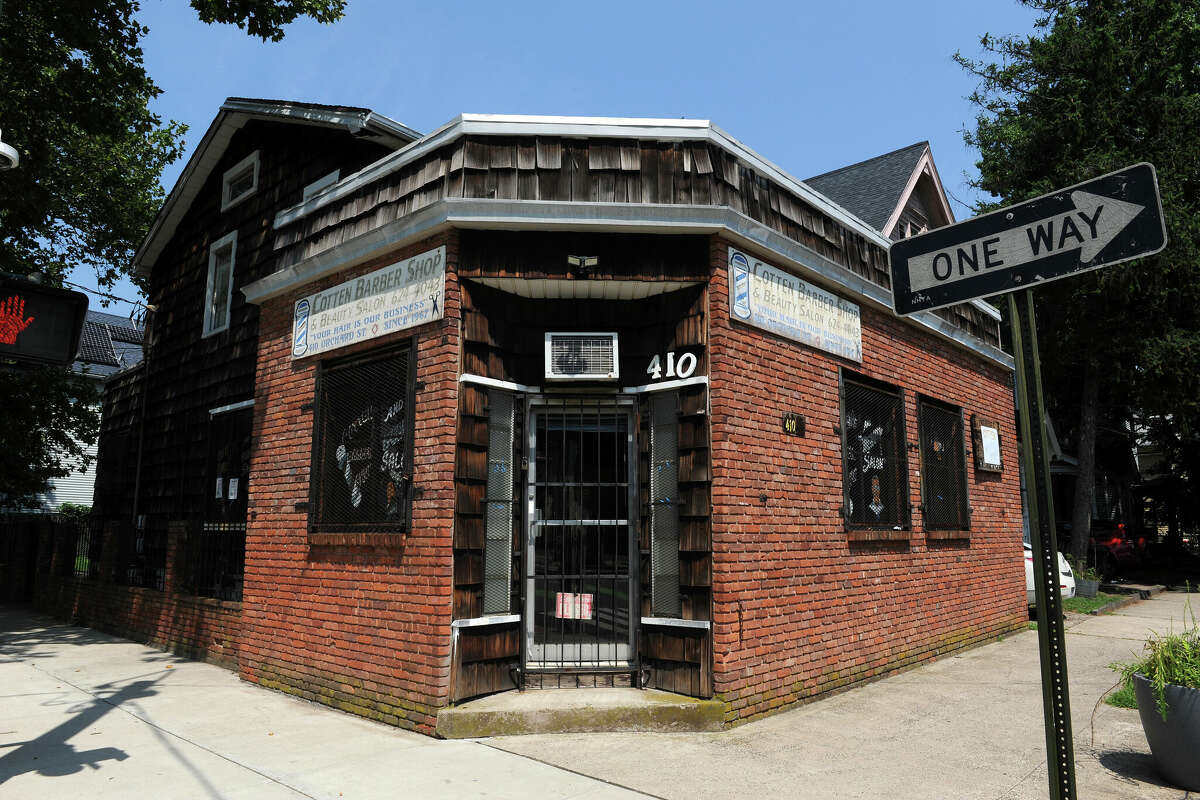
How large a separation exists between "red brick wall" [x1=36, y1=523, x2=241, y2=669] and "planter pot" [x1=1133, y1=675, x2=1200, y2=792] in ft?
29.4

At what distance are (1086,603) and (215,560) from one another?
49.0ft

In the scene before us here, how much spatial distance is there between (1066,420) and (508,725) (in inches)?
1006

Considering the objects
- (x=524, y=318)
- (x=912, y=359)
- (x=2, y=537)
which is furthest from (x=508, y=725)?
(x=2, y=537)

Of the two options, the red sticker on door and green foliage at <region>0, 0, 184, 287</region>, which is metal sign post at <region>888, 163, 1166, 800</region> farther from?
green foliage at <region>0, 0, 184, 287</region>

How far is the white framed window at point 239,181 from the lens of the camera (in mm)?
11898

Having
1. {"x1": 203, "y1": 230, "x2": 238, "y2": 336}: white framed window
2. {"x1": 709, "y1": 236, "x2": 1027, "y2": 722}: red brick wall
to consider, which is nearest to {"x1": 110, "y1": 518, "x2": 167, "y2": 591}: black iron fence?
{"x1": 203, "y1": 230, "x2": 238, "y2": 336}: white framed window

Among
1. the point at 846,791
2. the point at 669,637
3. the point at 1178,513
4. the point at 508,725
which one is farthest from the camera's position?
the point at 1178,513

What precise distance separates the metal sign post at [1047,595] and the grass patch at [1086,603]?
12.3m

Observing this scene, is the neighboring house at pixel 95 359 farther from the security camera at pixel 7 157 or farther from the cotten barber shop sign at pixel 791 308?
the cotten barber shop sign at pixel 791 308

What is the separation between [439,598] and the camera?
20.9 ft

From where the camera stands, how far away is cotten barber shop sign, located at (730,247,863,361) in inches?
281

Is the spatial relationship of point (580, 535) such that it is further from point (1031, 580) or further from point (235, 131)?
point (1031, 580)

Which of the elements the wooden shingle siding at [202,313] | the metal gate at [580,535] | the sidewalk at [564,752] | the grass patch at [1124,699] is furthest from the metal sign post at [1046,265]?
the wooden shingle siding at [202,313]

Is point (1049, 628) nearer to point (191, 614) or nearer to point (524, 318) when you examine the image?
point (524, 318)
